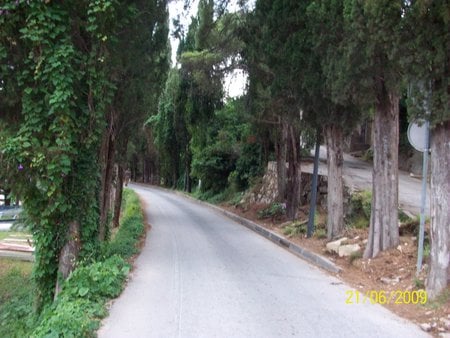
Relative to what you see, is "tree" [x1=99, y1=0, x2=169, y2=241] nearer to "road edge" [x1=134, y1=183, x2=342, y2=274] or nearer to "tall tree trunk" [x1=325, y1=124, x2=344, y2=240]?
"tall tree trunk" [x1=325, y1=124, x2=344, y2=240]

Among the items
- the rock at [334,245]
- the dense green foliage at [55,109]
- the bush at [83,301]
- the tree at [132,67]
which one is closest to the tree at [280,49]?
the tree at [132,67]

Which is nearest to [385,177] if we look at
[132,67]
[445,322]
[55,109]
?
[445,322]

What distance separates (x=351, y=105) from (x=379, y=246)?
382 cm

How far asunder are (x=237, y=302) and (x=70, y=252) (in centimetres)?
368

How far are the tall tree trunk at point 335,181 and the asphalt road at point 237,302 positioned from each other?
1.41m

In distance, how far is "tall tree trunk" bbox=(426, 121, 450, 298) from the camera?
7.31 meters

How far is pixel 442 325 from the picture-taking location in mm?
6383

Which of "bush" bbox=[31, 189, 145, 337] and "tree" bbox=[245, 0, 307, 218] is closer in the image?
"bush" bbox=[31, 189, 145, 337]

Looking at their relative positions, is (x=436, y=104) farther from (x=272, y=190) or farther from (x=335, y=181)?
(x=272, y=190)

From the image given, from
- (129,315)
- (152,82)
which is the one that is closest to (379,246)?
(129,315)

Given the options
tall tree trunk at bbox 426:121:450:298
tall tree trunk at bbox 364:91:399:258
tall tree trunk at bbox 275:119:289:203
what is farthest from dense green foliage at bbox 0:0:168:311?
tall tree trunk at bbox 275:119:289:203

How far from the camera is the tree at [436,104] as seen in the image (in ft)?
23.6

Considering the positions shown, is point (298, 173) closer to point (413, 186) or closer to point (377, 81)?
point (413, 186)

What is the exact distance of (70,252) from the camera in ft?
31.2
